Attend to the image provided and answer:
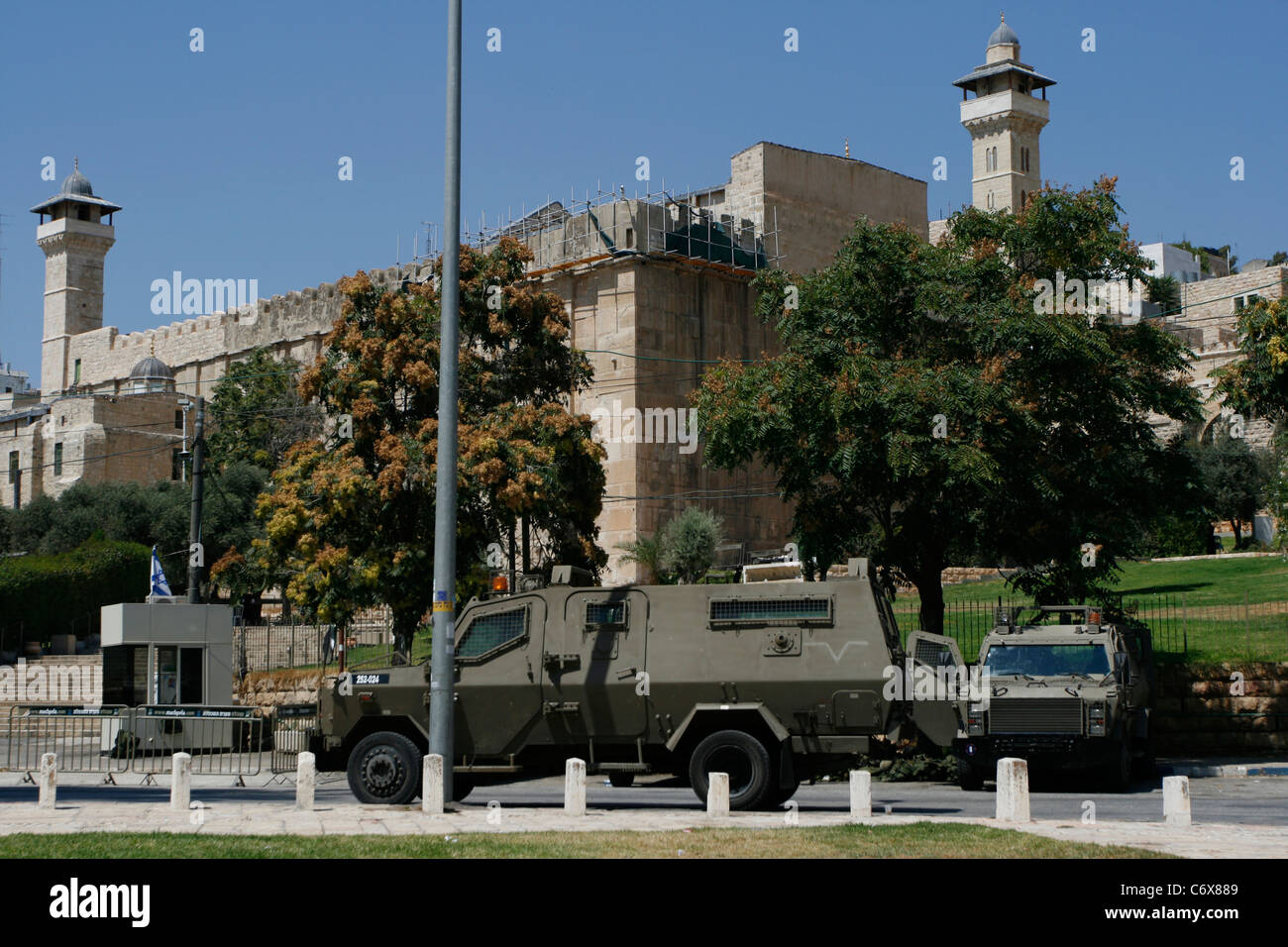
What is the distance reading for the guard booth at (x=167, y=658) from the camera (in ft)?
84.0

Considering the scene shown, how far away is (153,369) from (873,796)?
6913 cm

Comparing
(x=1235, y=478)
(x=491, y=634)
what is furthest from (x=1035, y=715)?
(x=1235, y=478)

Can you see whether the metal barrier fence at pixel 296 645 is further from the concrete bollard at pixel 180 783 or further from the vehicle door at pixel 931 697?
the vehicle door at pixel 931 697

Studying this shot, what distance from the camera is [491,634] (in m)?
15.9

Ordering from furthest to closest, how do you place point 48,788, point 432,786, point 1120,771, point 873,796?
point 873,796
point 1120,771
point 48,788
point 432,786

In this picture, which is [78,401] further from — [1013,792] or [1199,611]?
[1013,792]

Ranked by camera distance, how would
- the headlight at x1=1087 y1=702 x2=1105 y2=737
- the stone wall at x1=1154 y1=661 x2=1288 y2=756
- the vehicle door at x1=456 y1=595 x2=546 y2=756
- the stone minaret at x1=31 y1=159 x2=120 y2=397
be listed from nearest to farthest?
the vehicle door at x1=456 y1=595 x2=546 y2=756
the headlight at x1=1087 y1=702 x2=1105 y2=737
the stone wall at x1=1154 y1=661 x2=1288 y2=756
the stone minaret at x1=31 y1=159 x2=120 y2=397

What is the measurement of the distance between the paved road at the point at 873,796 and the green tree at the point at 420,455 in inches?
223

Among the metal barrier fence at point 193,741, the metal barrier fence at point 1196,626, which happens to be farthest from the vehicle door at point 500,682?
the metal barrier fence at point 1196,626

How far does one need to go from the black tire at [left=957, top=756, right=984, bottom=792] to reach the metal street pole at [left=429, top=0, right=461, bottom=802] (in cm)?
680

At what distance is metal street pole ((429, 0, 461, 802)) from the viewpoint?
579 inches

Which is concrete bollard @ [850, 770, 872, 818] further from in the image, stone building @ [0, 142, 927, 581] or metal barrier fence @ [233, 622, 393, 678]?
stone building @ [0, 142, 927, 581]

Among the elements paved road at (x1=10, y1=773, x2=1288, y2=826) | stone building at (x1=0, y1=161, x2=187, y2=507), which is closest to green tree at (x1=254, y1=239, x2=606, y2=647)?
paved road at (x1=10, y1=773, x2=1288, y2=826)
